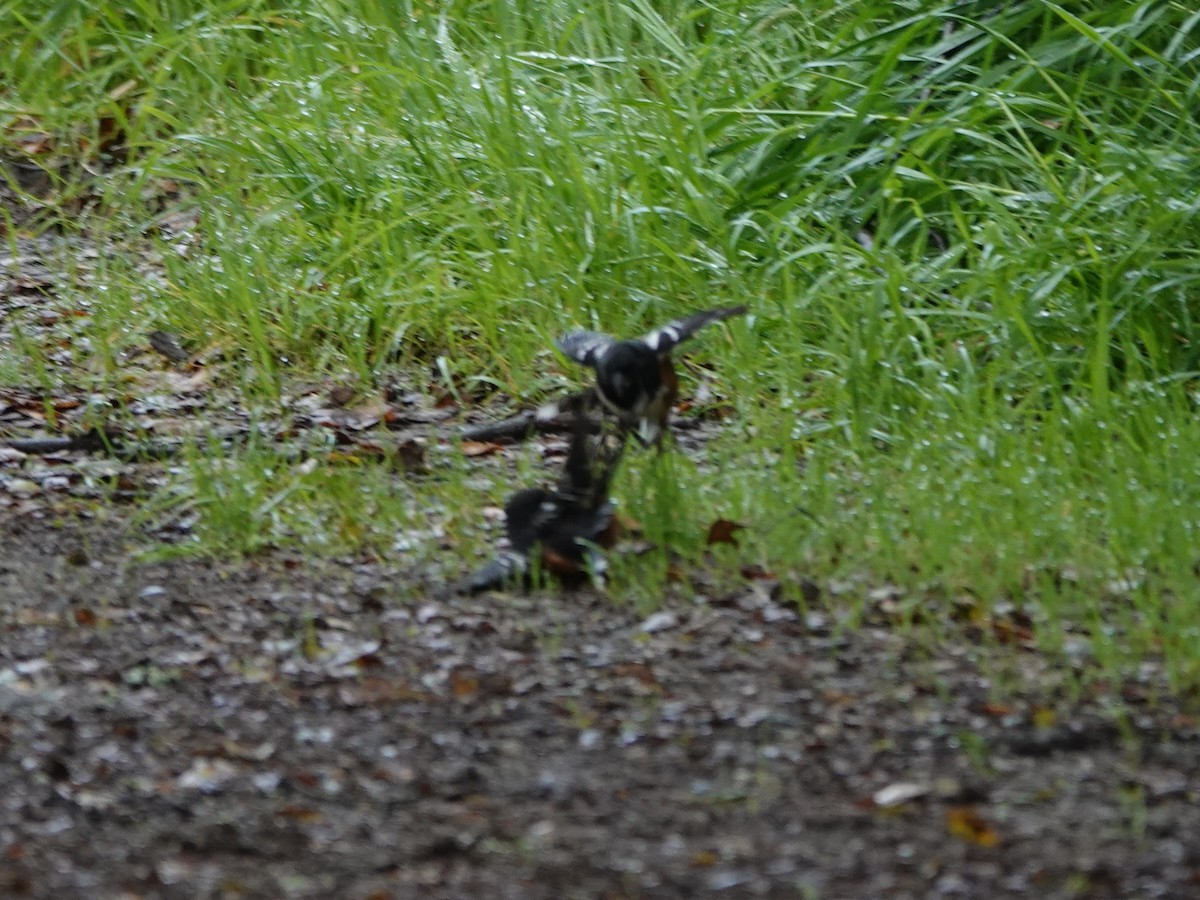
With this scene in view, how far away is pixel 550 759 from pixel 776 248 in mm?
2543

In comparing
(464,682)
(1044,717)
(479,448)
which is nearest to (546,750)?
(464,682)

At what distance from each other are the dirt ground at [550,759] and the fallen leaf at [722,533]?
0.19 metres

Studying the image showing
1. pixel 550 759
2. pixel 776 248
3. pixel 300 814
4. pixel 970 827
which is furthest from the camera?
pixel 776 248

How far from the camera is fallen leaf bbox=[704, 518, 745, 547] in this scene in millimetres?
3557

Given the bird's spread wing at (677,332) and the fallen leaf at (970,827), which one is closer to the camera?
the fallen leaf at (970,827)

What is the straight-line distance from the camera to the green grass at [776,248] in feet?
12.0

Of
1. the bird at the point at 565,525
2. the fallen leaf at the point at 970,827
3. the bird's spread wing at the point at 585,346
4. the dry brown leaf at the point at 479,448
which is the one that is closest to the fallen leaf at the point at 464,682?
the bird at the point at 565,525

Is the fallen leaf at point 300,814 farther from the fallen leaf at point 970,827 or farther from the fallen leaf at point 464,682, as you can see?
the fallen leaf at point 970,827

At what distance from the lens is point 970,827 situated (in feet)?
8.24

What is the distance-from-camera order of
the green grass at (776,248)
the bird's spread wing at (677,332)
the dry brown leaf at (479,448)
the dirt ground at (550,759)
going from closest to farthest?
1. the dirt ground at (550,759)
2. the bird's spread wing at (677,332)
3. the green grass at (776,248)
4. the dry brown leaf at (479,448)

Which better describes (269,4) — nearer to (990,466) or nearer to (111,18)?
(111,18)

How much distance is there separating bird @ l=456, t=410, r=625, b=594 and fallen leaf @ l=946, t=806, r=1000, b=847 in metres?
1.09

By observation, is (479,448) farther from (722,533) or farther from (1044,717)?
(1044,717)

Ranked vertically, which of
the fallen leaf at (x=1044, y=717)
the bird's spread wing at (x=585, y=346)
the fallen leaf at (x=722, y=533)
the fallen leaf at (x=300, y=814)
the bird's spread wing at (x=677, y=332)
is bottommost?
the fallen leaf at (x=1044, y=717)
